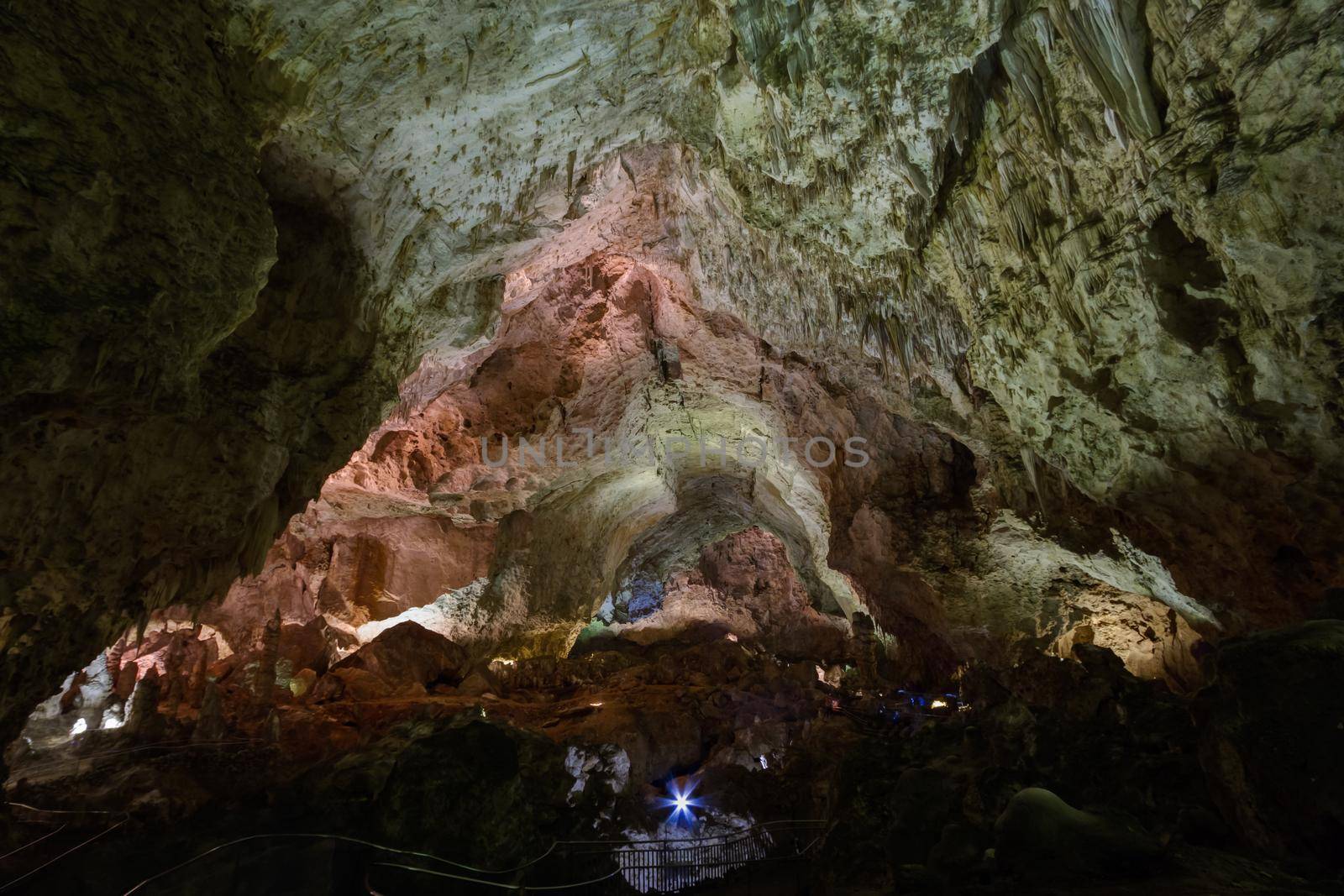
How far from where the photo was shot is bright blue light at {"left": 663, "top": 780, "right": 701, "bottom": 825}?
10914mm

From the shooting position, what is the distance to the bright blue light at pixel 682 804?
1091 centimetres

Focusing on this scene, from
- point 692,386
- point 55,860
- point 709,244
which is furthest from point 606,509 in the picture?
point 55,860

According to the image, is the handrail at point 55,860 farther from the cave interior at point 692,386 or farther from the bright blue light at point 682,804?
the bright blue light at point 682,804

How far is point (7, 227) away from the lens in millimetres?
3303

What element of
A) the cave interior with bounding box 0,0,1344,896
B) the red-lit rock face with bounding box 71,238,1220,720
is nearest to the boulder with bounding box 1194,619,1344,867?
the cave interior with bounding box 0,0,1344,896

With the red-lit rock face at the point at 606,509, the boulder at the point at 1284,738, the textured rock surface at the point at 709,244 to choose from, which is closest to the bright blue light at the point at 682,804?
the red-lit rock face at the point at 606,509

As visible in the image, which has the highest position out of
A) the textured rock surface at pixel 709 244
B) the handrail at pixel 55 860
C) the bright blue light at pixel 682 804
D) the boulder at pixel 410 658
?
the textured rock surface at pixel 709 244

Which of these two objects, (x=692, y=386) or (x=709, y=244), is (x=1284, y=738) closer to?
(x=709, y=244)

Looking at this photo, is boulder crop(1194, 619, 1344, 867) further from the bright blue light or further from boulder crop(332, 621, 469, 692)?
boulder crop(332, 621, 469, 692)

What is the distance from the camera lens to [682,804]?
1105 cm

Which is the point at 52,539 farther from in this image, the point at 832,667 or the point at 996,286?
the point at 832,667

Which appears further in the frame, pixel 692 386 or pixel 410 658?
pixel 410 658

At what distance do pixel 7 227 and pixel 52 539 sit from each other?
1.83 m

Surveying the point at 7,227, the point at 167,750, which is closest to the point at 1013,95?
the point at 7,227
